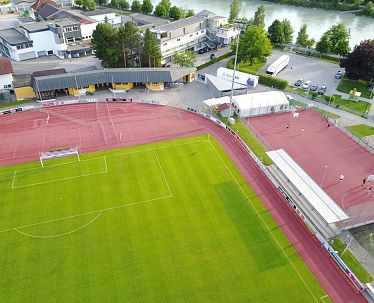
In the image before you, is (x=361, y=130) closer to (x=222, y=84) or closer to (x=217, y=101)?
(x=217, y=101)

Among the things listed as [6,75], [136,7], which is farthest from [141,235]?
[136,7]

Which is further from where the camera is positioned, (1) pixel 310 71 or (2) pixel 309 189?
(1) pixel 310 71

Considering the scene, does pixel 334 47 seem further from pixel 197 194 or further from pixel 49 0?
pixel 49 0

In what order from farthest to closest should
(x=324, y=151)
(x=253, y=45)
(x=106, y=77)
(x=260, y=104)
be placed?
(x=253, y=45) < (x=106, y=77) < (x=260, y=104) < (x=324, y=151)

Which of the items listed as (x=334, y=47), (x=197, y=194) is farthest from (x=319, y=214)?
(x=334, y=47)

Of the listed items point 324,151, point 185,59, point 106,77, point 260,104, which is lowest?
point 324,151

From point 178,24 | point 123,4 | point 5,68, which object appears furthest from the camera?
point 123,4

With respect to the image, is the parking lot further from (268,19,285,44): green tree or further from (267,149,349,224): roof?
(267,149,349,224): roof
